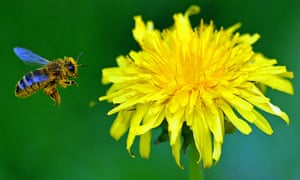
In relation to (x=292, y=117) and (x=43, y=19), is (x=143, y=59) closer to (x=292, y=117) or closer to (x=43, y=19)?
(x=292, y=117)

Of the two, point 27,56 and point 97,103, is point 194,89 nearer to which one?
point 27,56

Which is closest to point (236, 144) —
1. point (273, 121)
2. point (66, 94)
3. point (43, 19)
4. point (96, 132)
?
point (273, 121)

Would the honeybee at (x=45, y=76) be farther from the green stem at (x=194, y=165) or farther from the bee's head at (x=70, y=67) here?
the green stem at (x=194, y=165)

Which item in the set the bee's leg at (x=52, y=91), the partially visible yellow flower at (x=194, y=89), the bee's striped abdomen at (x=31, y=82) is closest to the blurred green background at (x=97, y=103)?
the partially visible yellow flower at (x=194, y=89)

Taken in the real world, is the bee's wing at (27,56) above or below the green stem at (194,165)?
above

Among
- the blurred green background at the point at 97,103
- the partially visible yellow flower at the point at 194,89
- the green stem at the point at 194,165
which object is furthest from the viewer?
the blurred green background at the point at 97,103

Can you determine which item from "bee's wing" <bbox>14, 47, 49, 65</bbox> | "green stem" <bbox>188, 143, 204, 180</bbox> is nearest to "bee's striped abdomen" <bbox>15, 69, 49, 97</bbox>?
"bee's wing" <bbox>14, 47, 49, 65</bbox>

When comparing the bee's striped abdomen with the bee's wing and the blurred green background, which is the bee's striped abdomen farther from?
the blurred green background
